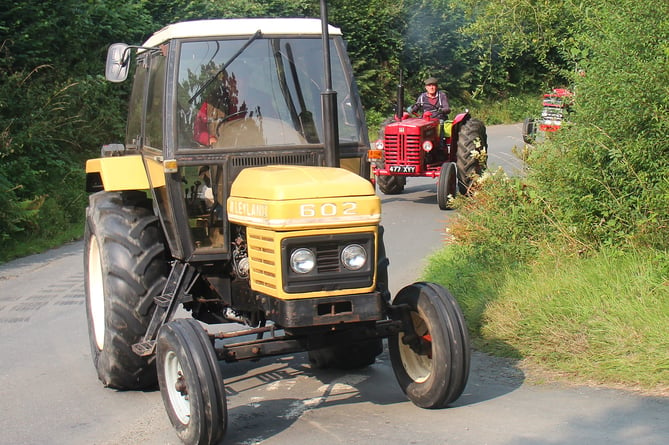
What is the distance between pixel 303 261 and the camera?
5.24 m

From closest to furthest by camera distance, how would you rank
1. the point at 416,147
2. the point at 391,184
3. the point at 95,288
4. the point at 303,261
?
the point at 303,261 < the point at 95,288 < the point at 416,147 < the point at 391,184

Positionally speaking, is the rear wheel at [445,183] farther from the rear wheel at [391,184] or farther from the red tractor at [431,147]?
the rear wheel at [391,184]

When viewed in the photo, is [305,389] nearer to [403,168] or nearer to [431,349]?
Result: [431,349]

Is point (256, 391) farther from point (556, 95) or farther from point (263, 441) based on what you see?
point (556, 95)

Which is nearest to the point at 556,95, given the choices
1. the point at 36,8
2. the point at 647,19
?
the point at 647,19

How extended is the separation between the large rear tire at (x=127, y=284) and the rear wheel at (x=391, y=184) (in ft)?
33.1

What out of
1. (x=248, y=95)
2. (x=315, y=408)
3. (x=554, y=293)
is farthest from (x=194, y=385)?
(x=554, y=293)

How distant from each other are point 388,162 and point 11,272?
6713 millimetres

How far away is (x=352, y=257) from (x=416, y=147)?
10166mm

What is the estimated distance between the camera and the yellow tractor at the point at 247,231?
17.2 feet

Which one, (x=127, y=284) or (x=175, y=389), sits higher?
(x=127, y=284)

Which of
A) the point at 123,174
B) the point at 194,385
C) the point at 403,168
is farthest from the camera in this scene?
the point at 403,168

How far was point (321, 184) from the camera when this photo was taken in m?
5.33

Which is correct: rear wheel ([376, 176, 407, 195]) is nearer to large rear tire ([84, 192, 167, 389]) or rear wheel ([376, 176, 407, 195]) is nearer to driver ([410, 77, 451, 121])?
driver ([410, 77, 451, 121])
